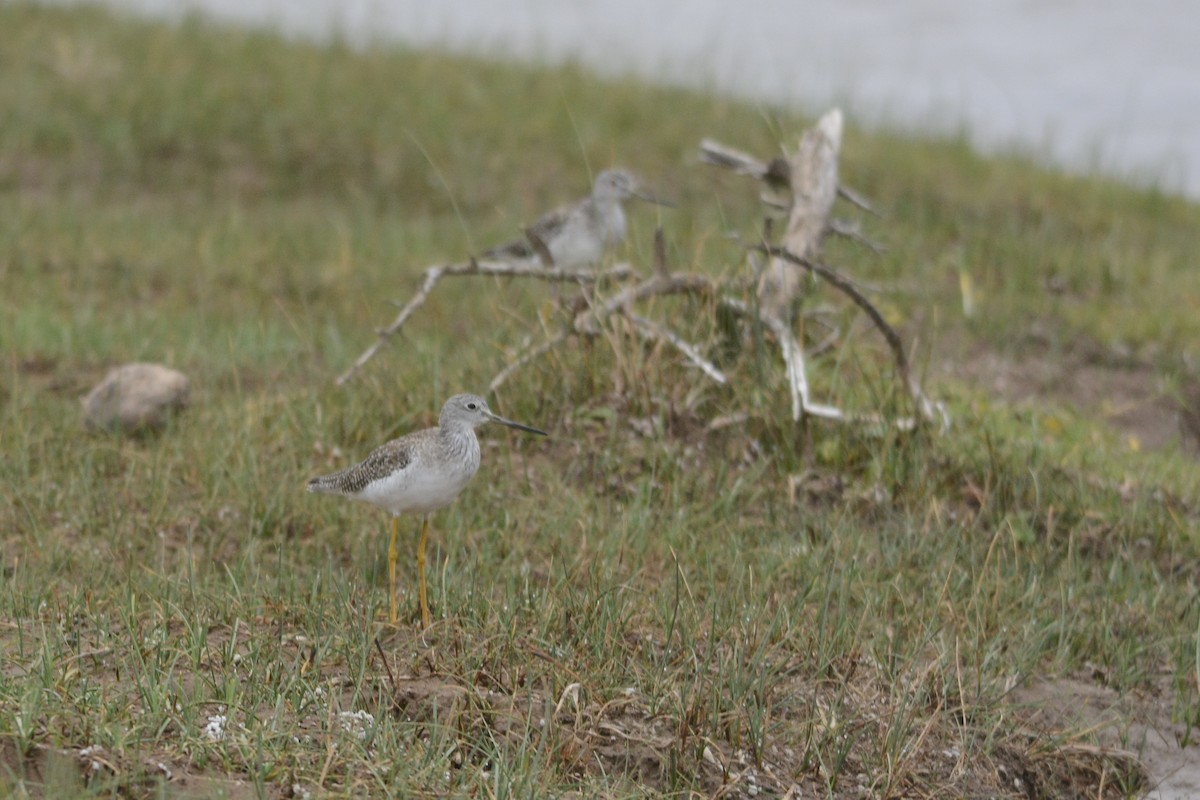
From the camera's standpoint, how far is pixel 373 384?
6723 millimetres

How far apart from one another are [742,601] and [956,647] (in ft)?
2.46

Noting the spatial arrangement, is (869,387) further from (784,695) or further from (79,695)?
(79,695)

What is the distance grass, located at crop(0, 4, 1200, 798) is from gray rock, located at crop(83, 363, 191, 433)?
3.9 inches

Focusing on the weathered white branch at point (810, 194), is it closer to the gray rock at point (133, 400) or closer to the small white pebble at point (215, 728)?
the gray rock at point (133, 400)

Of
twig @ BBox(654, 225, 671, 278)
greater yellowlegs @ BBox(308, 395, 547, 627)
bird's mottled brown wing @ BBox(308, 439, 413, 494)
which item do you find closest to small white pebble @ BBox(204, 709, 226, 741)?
greater yellowlegs @ BBox(308, 395, 547, 627)

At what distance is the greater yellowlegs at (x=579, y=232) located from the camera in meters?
8.13

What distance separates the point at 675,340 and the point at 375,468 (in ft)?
6.56

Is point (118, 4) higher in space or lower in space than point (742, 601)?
higher

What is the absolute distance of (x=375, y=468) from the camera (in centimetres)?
499

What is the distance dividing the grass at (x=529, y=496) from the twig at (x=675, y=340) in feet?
0.39

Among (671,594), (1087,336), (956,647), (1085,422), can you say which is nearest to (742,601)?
(671,594)

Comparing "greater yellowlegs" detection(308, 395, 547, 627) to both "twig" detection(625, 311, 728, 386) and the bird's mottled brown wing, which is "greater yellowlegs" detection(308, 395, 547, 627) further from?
"twig" detection(625, 311, 728, 386)

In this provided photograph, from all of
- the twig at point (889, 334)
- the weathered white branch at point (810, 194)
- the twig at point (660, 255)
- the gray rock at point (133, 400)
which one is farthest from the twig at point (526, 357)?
→ the gray rock at point (133, 400)

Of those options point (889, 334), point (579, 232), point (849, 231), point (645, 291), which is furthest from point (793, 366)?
point (579, 232)
